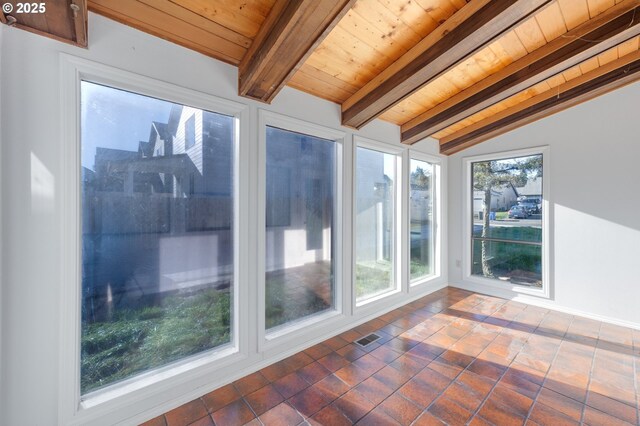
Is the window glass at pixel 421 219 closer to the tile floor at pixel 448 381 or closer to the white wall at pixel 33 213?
the tile floor at pixel 448 381

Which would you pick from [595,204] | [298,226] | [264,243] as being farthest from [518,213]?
[264,243]

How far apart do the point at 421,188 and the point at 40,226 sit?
4.22m

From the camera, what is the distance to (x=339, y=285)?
2.95m

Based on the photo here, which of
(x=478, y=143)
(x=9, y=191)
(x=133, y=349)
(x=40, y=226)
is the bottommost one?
(x=133, y=349)

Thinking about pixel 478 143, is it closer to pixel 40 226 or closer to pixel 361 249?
pixel 361 249

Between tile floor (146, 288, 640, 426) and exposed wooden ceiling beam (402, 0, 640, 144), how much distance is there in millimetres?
2507

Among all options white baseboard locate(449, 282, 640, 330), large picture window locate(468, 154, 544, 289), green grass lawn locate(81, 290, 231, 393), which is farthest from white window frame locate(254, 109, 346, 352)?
large picture window locate(468, 154, 544, 289)

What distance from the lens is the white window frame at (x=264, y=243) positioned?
2254 millimetres

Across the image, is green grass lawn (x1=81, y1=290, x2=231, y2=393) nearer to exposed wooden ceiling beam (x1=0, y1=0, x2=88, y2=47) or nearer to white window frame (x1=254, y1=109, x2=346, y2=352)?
white window frame (x1=254, y1=109, x2=346, y2=352)

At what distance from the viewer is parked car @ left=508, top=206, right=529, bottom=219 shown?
3875mm

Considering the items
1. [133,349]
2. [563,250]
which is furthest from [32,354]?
[563,250]

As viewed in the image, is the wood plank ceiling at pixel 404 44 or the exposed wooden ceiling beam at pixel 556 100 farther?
the exposed wooden ceiling beam at pixel 556 100

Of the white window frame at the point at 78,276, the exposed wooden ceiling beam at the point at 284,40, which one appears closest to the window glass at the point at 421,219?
the exposed wooden ceiling beam at the point at 284,40

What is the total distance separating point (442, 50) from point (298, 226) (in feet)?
6.18
